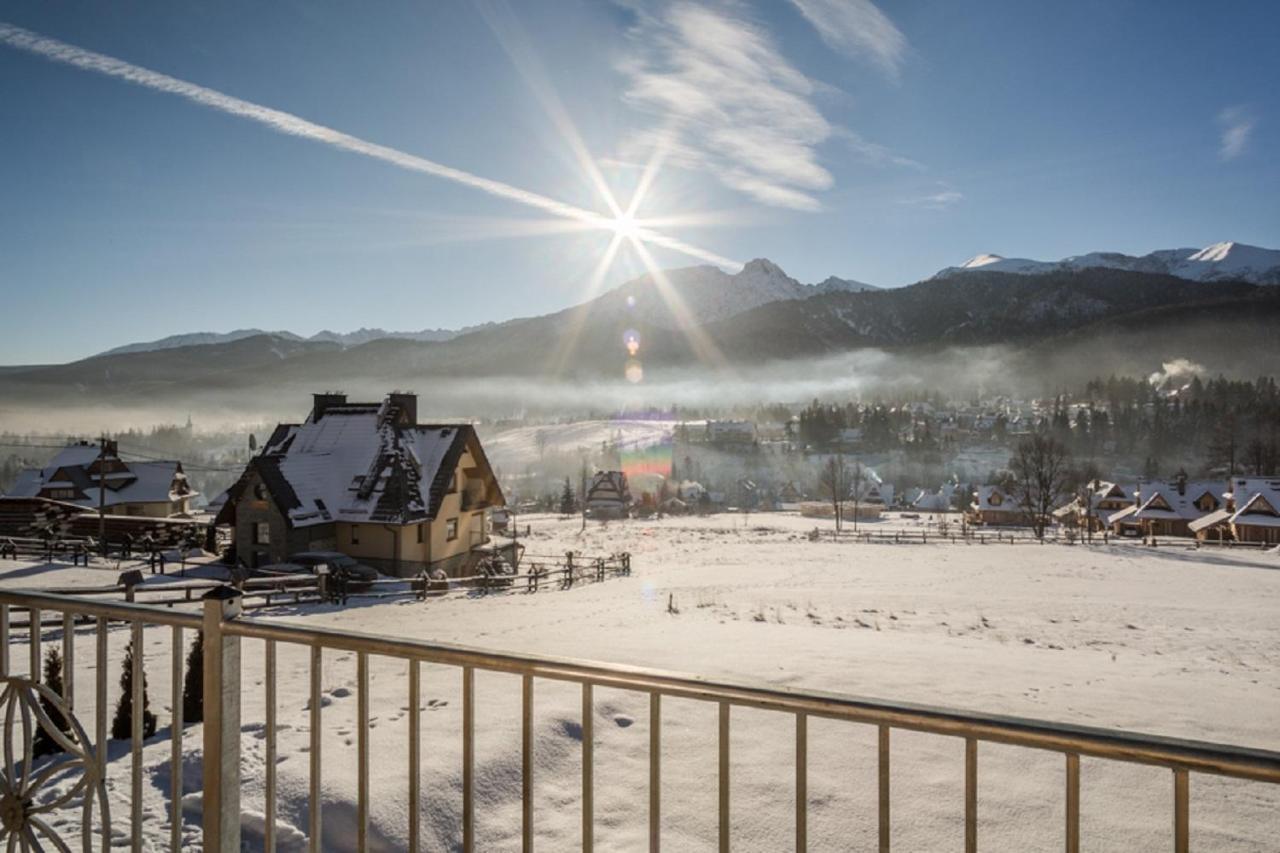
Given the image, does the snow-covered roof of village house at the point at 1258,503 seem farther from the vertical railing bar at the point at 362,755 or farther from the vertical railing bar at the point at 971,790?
the vertical railing bar at the point at 362,755

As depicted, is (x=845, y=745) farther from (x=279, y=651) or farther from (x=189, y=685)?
(x=279, y=651)

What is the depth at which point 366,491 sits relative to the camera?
28.8 m

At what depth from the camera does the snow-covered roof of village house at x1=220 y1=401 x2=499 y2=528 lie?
27922 mm

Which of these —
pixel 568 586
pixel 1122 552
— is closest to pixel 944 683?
pixel 568 586

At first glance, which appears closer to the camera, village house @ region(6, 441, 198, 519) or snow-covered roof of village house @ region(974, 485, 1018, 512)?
village house @ region(6, 441, 198, 519)

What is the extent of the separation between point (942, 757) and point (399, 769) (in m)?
5.98

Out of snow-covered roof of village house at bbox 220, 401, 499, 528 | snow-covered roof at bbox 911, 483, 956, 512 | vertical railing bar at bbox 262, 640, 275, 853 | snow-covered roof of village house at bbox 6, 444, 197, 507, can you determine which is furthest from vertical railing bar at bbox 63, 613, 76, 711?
snow-covered roof at bbox 911, 483, 956, 512

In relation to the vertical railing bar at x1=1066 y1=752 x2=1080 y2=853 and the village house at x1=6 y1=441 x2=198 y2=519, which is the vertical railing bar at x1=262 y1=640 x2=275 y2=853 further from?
the village house at x1=6 y1=441 x2=198 y2=519

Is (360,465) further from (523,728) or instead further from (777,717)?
(523,728)

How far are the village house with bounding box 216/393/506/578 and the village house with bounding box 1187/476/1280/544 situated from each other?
203ft

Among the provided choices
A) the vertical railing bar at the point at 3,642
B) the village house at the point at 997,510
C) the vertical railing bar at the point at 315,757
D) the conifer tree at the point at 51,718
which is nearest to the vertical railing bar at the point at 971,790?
the vertical railing bar at the point at 315,757

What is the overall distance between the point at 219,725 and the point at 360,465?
28302 mm

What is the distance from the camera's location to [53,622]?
15172 mm

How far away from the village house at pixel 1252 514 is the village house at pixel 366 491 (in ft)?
203
